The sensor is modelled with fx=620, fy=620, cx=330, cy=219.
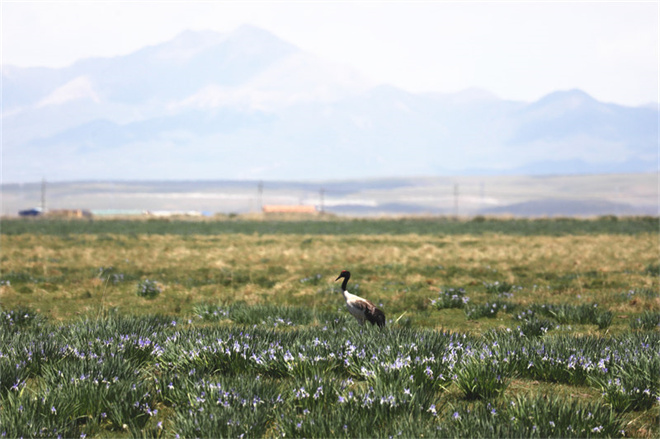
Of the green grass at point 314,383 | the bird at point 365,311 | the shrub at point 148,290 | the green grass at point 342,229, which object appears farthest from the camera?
the green grass at point 342,229

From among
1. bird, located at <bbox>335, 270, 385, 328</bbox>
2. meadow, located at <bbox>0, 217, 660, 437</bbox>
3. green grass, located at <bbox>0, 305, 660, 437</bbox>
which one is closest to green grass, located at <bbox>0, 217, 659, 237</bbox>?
bird, located at <bbox>335, 270, 385, 328</bbox>

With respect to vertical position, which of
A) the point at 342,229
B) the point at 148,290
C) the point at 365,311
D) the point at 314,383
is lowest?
the point at 342,229

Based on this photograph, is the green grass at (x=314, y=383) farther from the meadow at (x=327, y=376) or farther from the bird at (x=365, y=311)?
the bird at (x=365, y=311)

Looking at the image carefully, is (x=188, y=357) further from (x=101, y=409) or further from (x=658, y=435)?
(x=658, y=435)

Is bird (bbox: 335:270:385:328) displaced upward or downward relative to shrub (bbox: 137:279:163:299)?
upward

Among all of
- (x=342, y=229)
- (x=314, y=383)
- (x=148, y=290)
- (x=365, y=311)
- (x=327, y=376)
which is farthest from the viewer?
(x=342, y=229)

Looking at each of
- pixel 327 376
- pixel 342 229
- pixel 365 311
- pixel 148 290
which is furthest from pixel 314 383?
pixel 342 229

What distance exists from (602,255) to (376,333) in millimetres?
23786

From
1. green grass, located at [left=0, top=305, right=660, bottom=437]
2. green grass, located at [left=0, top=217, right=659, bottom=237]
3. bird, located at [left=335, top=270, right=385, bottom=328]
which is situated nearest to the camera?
green grass, located at [left=0, top=305, right=660, bottom=437]

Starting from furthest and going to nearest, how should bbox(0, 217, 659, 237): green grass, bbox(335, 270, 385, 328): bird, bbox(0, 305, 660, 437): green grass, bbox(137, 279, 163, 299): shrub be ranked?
bbox(0, 217, 659, 237): green grass → bbox(137, 279, 163, 299): shrub → bbox(335, 270, 385, 328): bird → bbox(0, 305, 660, 437): green grass

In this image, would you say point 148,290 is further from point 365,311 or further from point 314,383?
point 314,383

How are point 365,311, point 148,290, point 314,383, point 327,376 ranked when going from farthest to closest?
point 148,290 < point 365,311 < point 327,376 < point 314,383

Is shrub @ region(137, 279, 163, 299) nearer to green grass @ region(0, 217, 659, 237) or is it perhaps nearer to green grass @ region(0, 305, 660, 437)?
green grass @ region(0, 305, 660, 437)

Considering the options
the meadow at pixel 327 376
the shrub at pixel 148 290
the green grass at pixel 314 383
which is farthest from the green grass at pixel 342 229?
the green grass at pixel 314 383
